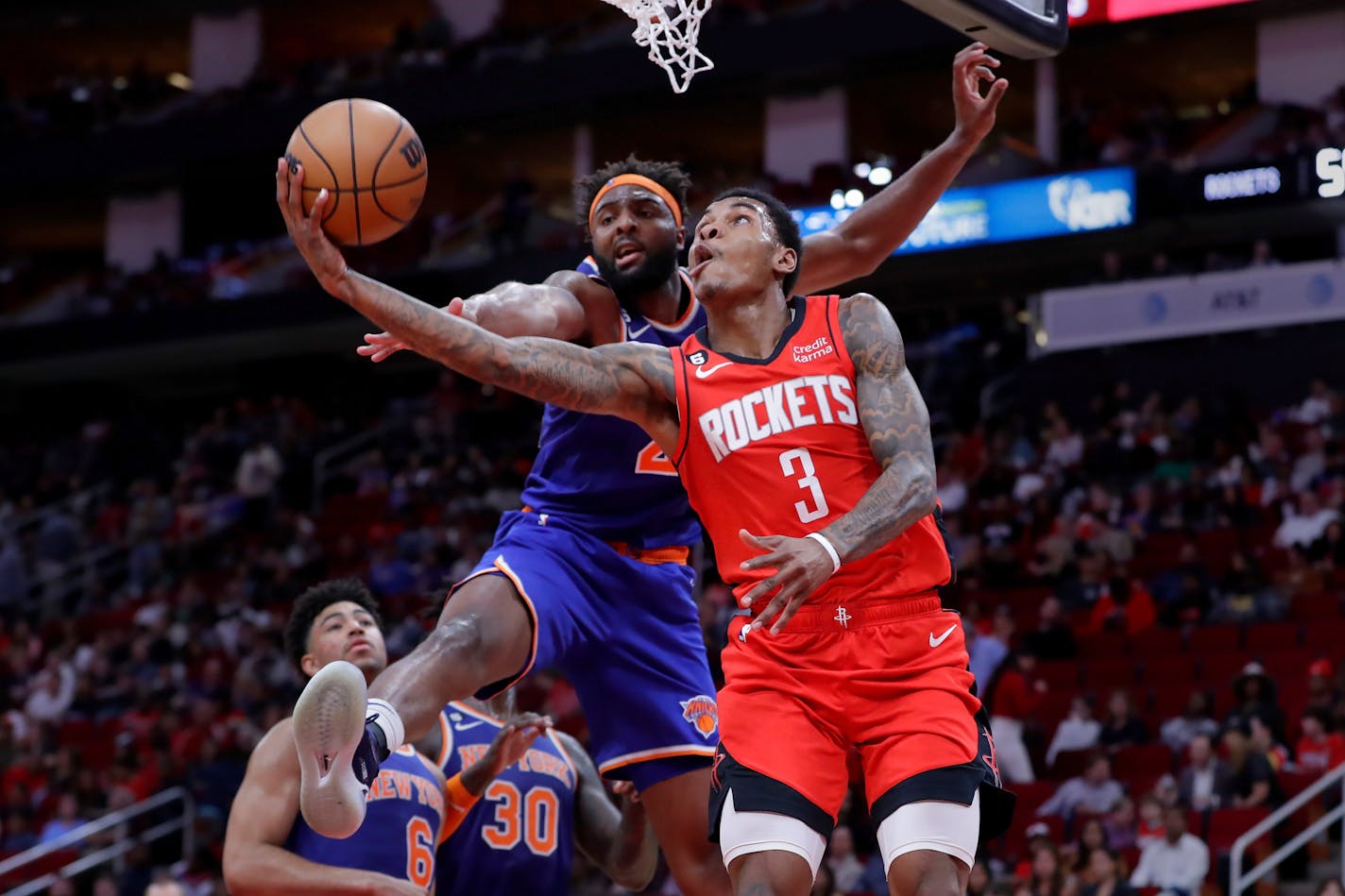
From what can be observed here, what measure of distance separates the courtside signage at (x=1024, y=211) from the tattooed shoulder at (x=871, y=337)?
15.9 meters

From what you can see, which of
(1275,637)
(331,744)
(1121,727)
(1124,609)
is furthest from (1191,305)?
(331,744)

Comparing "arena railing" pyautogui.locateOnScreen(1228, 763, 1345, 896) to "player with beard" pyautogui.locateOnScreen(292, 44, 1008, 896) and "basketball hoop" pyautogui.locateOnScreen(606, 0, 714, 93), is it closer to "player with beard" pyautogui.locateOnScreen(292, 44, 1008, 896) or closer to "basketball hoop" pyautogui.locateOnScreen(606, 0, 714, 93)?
"player with beard" pyautogui.locateOnScreen(292, 44, 1008, 896)

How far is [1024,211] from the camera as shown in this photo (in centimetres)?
2117

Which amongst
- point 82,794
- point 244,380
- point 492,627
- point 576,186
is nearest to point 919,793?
point 492,627

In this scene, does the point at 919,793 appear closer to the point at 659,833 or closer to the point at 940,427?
the point at 659,833


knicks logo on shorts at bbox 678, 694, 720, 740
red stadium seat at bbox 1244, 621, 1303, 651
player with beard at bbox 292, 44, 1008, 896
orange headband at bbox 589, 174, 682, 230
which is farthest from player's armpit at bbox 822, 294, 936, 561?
red stadium seat at bbox 1244, 621, 1303, 651

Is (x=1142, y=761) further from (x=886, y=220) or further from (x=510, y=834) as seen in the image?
(x=886, y=220)

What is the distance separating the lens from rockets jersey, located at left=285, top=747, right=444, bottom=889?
6242 mm

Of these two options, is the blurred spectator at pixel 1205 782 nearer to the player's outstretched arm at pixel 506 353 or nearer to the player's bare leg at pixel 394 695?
the player's bare leg at pixel 394 695

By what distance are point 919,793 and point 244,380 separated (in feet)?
83.5

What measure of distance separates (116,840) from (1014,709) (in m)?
8.23

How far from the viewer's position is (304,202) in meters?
4.73

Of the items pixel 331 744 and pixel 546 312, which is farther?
pixel 546 312

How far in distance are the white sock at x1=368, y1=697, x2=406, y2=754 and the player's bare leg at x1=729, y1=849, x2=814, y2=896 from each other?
105 cm
